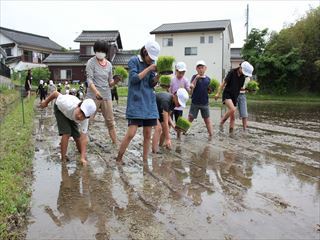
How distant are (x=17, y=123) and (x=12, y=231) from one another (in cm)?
700

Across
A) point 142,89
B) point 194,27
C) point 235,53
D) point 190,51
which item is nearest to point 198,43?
point 190,51

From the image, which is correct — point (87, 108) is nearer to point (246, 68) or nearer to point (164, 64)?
point (164, 64)

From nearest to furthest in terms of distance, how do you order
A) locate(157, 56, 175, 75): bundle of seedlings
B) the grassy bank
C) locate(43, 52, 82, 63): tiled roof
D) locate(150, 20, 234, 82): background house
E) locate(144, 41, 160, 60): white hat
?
the grassy bank, locate(144, 41, 160, 60): white hat, locate(157, 56, 175, 75): bundle of seedlings, locate(150, 20, 234, 82): background house, locate(43, 52, 82, 63): tiled roof

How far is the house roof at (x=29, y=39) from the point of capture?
4775 centimetres

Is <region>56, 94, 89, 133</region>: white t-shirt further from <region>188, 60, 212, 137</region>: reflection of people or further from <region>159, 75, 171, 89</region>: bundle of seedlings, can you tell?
<region>188, 60, 212, 137</region>: reflection of people

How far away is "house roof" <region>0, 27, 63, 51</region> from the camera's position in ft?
157

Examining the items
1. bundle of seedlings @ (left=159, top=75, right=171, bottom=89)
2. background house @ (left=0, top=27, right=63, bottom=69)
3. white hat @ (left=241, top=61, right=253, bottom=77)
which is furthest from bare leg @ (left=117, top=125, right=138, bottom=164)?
background house @ (left=0, top=27, right=63, bottom=69)

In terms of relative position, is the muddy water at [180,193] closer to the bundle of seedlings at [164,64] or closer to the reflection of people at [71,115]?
the reflection of people at [71,115]

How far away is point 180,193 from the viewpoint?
4203 mm

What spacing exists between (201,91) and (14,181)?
4581 mm

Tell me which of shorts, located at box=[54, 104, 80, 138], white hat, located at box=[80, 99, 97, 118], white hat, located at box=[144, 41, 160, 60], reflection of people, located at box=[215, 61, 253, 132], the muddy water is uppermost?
white hat, located at box=[144, 41, 160, 60]

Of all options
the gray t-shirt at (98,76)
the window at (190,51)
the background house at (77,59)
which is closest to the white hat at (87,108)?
the gray t-shirt at (98,76)

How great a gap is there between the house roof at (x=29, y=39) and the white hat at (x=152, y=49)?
4628 centimetres

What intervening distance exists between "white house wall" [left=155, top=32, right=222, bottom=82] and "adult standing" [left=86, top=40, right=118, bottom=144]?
32.1 metres
